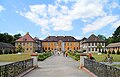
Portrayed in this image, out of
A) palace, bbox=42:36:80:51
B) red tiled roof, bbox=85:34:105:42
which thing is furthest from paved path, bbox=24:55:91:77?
palace, bbox=42:36:80:51

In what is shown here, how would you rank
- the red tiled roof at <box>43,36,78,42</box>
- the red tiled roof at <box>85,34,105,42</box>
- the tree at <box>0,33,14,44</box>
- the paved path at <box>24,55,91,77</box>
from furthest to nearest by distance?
1. the red tiled roof at <box>43,36,78,42</box>
2. the tree at <box>0,33,14,44</box>
3. the red tiled roof at <box>85,34,105,42</box>
4. the paved path at <box>24,55,91,77</box>

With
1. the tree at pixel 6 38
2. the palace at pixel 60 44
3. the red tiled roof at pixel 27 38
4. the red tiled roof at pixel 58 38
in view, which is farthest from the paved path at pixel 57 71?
the red tiled roof at pixel 58 38

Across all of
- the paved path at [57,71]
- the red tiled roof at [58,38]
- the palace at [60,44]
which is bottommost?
the paved path at [57,71]

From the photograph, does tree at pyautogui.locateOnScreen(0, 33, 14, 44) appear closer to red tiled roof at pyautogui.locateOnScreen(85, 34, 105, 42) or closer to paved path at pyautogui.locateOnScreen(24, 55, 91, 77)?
red tiled roof at pyautogui.locateOnScreen(85, 34, 105, 42)

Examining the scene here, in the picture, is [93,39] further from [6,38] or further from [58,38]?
[6,38]

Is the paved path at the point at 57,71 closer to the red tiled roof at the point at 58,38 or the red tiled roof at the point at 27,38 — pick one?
the red tiled roof at the point at 27,38

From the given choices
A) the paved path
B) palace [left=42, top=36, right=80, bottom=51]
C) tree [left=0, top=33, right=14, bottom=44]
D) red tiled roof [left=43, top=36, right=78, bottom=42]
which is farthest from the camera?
red tiled roof [left=43, top=36, right=78, bottom=42]

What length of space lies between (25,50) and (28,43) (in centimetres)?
472

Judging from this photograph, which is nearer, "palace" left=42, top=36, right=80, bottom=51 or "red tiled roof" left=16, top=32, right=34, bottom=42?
"red tiled roof" left=16, top=32, right=34, bottom=42

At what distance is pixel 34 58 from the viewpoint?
24.0m

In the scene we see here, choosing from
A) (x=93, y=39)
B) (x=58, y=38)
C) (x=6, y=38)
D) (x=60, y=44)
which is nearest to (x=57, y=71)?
(x=93, y=39)

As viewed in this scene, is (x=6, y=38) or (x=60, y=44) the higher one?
(x=6, y=38)

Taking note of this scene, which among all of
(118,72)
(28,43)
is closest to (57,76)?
(118,72)

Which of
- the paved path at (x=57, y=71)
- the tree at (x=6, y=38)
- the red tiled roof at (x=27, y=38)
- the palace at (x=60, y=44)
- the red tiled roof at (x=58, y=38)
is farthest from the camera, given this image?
the red tiled roof at (x=58, y=38)
